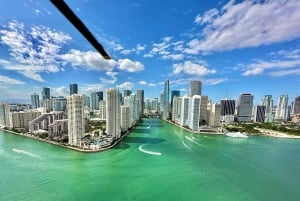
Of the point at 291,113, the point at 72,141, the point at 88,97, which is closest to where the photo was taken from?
the point at 72,141

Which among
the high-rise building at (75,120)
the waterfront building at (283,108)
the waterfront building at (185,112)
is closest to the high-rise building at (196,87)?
the waterfront building at (283,108)

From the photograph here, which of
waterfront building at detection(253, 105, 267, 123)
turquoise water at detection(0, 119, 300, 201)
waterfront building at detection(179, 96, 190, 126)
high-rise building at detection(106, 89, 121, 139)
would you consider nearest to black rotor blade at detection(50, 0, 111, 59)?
turquoise water at detection(0, 119, 300, 201)

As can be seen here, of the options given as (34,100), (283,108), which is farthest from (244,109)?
(34,100)

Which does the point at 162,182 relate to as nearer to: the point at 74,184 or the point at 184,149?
the point at 74,184

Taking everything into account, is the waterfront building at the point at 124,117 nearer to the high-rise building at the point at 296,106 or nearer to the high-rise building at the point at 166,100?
the high-rise building at the point at 166,100

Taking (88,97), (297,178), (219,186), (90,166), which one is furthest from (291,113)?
(88,97)

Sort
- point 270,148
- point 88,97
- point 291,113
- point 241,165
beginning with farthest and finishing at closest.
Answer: point 88,97 < point 291,113 < point 270,148 < point 241,165

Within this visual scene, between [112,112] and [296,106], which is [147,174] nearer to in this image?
[112,112]
